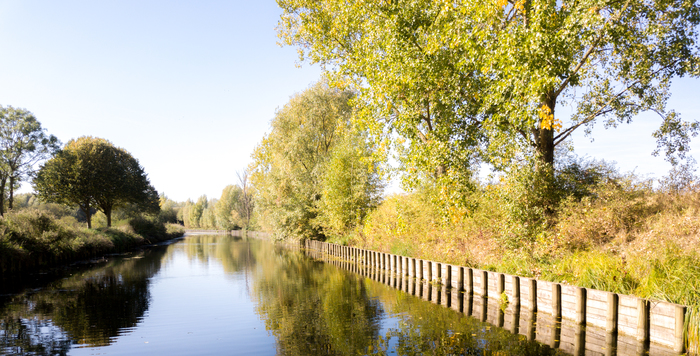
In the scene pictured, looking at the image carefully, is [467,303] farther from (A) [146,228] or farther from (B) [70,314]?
(A) [146,228]

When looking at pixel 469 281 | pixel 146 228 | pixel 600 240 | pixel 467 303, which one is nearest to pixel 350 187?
pixel 469 281

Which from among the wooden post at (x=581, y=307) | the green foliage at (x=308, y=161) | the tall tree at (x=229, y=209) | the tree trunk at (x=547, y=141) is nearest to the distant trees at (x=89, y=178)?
the green foliage at (x=308, y=161)

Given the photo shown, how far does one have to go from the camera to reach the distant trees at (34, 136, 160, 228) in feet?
119

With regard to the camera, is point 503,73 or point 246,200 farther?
point 246,200

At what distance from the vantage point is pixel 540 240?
11273 millimetres

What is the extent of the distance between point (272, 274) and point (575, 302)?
48.5 feet

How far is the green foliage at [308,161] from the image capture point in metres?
28.5

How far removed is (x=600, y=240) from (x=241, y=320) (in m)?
9.89

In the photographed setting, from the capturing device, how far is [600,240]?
10.8m

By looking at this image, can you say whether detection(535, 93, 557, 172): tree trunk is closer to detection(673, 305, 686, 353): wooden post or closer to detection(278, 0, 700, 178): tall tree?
detection(278, 0, 700, 178): tall tree

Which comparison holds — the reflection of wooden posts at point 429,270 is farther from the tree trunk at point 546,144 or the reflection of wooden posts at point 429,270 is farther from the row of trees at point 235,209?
the row of trees at point 235,209

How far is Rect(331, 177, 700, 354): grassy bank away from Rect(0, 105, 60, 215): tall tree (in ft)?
118

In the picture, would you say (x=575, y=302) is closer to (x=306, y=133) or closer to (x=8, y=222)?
(x=8, y=222)

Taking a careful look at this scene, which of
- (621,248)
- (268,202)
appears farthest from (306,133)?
(621,248)
